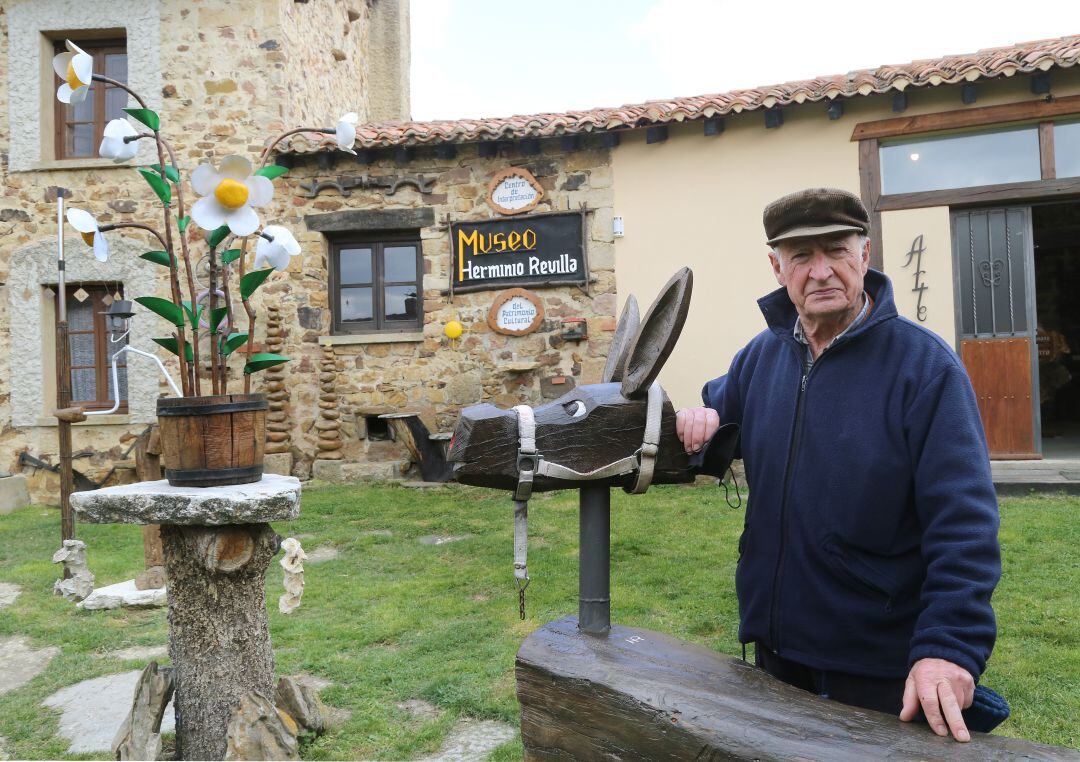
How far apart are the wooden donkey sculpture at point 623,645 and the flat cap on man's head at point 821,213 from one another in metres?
0.27

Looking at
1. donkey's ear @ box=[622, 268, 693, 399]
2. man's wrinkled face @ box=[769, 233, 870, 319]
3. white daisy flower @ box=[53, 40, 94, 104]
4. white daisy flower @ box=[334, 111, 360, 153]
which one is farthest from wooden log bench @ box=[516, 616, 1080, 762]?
white daisy flower @ box=[53, 40, 94, 104]

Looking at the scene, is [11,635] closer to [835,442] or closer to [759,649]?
[759,649]

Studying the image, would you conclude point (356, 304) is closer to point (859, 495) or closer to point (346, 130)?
point (346, 130)

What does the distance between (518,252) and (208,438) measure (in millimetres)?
5850

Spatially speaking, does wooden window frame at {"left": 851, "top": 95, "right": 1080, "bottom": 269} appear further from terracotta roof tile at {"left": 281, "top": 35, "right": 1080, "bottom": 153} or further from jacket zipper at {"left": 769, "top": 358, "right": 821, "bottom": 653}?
jacket zipper at {"left": 769, "top": 358, "right": 821, "bottom": 653}

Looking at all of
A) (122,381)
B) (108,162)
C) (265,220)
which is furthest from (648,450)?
(108,162)

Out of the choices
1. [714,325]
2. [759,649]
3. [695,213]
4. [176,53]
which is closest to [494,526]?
[714,325]

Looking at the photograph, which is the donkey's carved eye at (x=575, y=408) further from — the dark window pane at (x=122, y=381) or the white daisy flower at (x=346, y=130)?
the dark window pane at (x=122, y=381)

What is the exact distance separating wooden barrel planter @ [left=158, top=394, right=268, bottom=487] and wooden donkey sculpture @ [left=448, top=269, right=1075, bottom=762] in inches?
53.8

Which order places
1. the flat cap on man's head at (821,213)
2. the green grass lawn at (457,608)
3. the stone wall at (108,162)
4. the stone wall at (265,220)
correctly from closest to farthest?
1. the flat cap on man's head at (821,213)
2. the green grass lawn at (457,608)
3. the stone wall at (265,220)
4. the stone wall at (108,162)

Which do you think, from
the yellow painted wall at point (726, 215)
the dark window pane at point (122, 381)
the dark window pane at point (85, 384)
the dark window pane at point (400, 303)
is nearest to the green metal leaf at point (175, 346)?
the yellow painted wall at point (726, 215)

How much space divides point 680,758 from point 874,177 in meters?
7.20

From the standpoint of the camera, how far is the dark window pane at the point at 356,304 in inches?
346

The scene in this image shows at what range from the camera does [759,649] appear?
176cm
